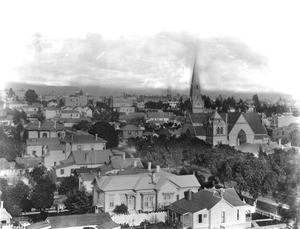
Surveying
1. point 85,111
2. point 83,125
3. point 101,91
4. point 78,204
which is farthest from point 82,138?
point 78,204

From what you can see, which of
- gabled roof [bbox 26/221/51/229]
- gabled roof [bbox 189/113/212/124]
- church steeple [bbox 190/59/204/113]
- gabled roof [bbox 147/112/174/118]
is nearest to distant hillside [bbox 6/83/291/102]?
church steeple [bbox 190/59/204/113]

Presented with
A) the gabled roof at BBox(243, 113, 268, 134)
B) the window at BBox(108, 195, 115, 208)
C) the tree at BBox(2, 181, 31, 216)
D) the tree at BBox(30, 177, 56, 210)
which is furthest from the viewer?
the gabled roof at BBox(243, 113, 268, 134)

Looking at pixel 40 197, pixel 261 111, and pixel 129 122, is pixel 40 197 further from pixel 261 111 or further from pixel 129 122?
pixel 261 111

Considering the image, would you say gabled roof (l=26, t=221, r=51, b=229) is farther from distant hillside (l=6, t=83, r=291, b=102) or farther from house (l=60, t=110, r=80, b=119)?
house (l=60, t=110, r=80, b=119)

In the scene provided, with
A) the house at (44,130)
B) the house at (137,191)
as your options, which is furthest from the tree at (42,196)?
the house at (44,130)

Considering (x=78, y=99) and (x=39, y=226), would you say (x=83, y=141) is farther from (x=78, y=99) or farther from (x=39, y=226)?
(x=39, y=226)

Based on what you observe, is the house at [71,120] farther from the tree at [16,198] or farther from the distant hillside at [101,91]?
the tree at [16,198]
